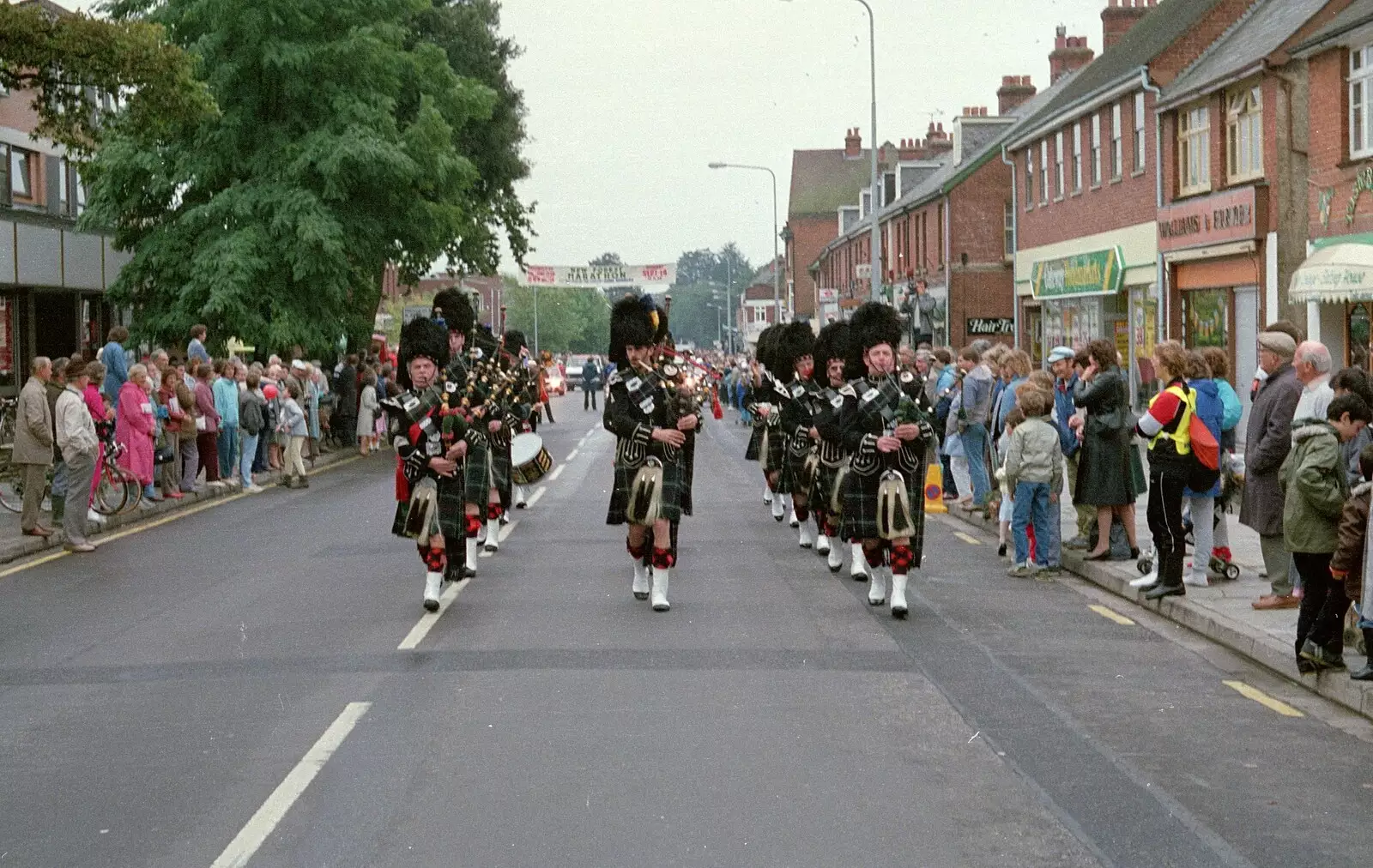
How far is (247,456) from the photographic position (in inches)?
919

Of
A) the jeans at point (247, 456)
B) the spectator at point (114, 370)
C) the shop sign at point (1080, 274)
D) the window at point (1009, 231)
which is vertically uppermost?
the window at point (1009, 231)

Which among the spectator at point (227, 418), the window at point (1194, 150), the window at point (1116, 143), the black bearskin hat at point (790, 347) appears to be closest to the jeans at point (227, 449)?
the spectator at point (227, 418)

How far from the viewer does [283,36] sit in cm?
3378

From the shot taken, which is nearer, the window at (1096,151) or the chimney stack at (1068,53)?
the window at (1096,151)

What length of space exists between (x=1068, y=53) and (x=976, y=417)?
36.9 meters

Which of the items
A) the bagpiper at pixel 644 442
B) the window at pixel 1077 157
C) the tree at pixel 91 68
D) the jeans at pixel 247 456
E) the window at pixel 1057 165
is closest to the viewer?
the bagpiper at pixel 644 442

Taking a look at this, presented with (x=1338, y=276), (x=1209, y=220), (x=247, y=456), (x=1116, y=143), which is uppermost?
(x=1116, y=143)

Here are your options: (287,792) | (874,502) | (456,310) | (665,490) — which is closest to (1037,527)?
(874,502)

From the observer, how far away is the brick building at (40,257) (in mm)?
35125

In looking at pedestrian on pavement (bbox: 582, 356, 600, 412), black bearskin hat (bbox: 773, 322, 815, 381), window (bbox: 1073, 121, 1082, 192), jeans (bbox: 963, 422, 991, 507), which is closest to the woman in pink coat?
black bearskin hat (bbox: 773, 322, 815, 381)

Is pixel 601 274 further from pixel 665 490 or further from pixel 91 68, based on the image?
pixel 665 490

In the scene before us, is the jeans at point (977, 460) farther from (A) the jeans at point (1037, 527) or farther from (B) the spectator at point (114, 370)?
(B) the spectator at point (114, 370)

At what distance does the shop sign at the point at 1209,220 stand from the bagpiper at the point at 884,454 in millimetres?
16591

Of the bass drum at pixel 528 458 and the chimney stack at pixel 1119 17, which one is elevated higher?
the chimney stack at pixel 1119 17
